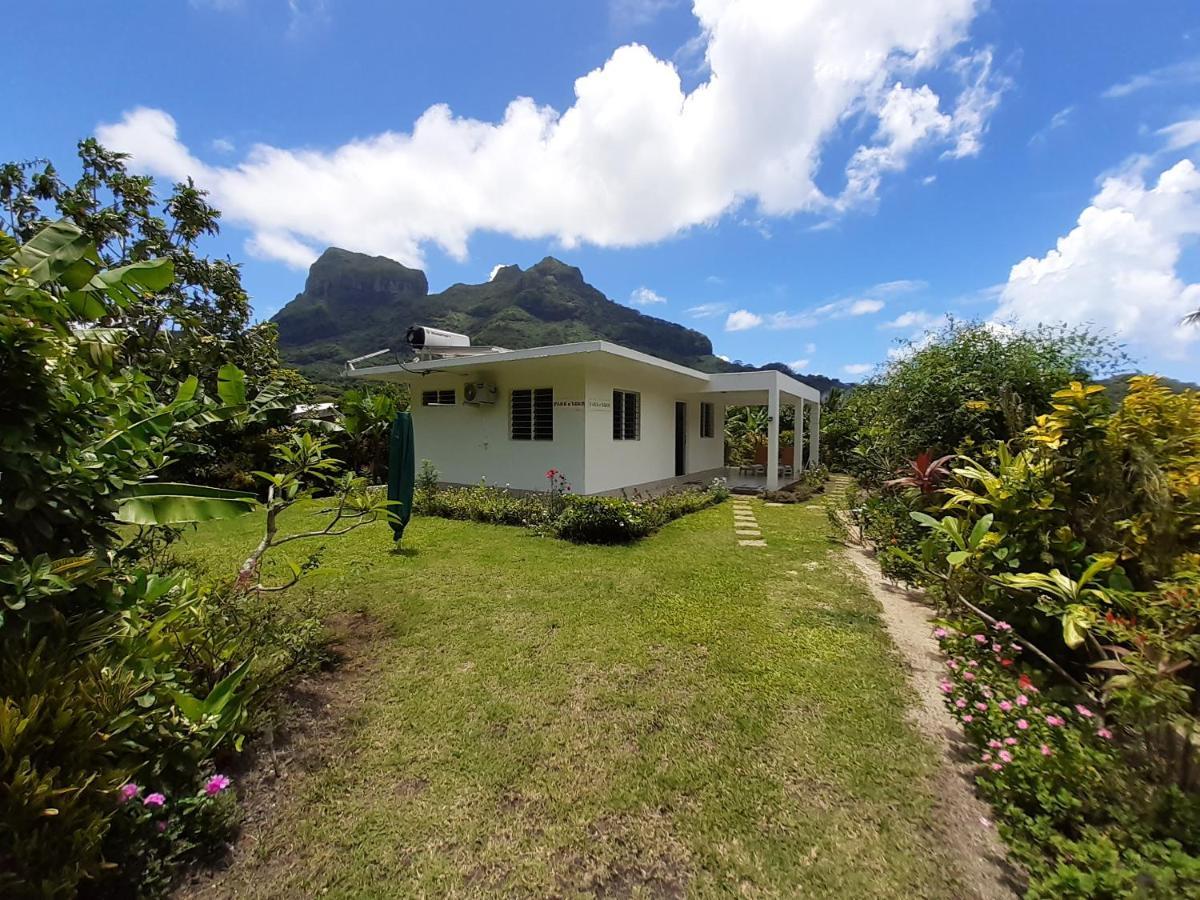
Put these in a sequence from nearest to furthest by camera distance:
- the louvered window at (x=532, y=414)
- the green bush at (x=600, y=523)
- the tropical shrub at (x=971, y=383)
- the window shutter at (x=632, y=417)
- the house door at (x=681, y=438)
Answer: the tropical shrub at (x=971, y=383) < the green bush at (x=600, y=523) < the louvered window at (x=532, y=414) < the window shutter at (x=632, y=417) < the house door at (x=681, y=438)

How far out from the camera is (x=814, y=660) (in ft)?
12.2

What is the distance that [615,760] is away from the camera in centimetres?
260

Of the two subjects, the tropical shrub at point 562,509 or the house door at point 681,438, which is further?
the house door at point 681,438

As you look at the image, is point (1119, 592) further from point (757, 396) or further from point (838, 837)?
point (757, 396)

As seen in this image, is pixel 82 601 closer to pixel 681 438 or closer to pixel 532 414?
pixel 532 414

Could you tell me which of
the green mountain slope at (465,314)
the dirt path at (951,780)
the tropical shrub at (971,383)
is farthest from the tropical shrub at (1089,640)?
the green mountain slope at (465,314)

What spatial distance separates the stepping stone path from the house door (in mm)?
2987

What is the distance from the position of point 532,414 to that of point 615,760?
885 cm

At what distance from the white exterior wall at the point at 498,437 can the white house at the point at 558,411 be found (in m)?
0.02

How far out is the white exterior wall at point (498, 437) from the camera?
10.3 m

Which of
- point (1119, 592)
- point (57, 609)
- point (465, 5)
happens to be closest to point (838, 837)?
point (1119, 592)

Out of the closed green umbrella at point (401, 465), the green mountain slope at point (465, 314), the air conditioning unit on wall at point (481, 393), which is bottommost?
the closed green umbrella at point (401, 465)

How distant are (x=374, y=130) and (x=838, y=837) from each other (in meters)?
12.0

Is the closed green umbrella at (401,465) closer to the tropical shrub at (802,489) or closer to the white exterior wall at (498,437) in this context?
the white exterior wall at (498,437)
